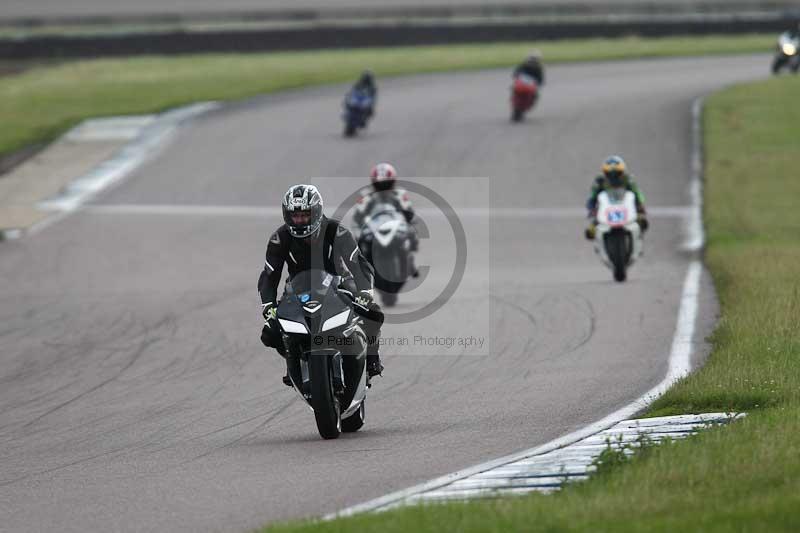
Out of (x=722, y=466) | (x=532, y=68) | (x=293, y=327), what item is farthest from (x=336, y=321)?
(x=532, y=68)

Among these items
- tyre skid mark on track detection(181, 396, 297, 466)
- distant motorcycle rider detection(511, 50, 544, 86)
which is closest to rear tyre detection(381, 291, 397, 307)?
tyre skid mark on track detection(181, 396, 297, 466)

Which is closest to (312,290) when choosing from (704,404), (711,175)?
(704,404)

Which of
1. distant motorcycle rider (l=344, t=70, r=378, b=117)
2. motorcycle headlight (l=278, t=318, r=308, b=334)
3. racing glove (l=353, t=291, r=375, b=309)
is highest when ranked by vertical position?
distant motorcycle rider (l=344, t=70, r=378, b=117)

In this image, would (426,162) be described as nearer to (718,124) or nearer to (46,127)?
(718,124)

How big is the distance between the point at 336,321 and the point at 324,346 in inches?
7.4

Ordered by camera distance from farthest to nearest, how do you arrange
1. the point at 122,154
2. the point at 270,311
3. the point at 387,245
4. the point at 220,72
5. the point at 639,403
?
the point at 220,72, the point at 122,154, the point at 387,245, the point at 639,403, the point at 270,311

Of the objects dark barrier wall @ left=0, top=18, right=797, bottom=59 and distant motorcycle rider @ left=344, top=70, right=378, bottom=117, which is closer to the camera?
distant motorcycle rider @ left=344, top=70, right=378, bottom=117

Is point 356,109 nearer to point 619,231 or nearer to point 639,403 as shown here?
point 619,231

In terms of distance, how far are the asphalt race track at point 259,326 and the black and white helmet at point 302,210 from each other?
58.3 inches

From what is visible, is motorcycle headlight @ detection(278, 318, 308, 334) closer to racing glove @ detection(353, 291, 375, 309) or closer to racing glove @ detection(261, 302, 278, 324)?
racing glove @ detection(261, 302, 278, 324)

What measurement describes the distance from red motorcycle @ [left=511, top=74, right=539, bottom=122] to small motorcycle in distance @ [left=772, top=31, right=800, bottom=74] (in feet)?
31.4

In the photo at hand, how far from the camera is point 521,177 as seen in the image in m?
28.1

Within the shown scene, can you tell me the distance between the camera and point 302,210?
9156 mm

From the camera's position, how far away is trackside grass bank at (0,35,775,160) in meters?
37.8
